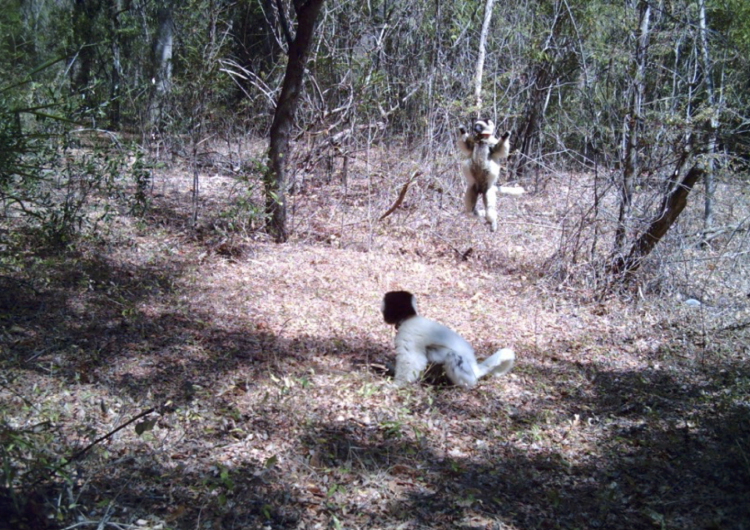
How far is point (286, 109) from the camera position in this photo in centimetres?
953

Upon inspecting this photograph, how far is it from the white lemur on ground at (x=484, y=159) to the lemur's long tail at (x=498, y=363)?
269cm

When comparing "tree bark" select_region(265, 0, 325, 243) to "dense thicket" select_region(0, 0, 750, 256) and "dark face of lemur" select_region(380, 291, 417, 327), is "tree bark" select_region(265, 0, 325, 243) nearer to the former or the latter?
"dense thicket" select_region(0, 0, 750, 256)

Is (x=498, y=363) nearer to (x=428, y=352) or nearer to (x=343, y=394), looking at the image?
(x=428, y=352)

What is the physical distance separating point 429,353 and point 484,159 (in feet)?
10.3

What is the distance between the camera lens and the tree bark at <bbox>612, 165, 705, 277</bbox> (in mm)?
8025

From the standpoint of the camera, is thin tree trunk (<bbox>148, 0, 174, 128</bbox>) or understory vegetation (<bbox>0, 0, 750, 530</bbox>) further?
thin tree trunk (<bbox>148, 0, 174, 128</bbox>)

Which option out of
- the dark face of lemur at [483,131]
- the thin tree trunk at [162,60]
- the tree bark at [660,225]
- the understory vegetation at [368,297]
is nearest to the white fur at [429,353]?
the understory vegetation at [368,297]

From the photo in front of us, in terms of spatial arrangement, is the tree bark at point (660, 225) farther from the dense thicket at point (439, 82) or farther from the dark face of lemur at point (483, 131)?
the dark face of lemur at point (483, 131)

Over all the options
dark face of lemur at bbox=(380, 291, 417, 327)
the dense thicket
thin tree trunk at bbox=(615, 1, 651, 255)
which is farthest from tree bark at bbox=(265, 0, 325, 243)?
thin tree trunk at bbox=(615, 1, 651, 255)

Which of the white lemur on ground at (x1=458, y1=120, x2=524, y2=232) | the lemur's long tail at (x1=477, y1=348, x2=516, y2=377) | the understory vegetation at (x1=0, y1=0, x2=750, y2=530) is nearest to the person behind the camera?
the understory vegetation at (x1=0, y1=0, x2=750, y2=530)

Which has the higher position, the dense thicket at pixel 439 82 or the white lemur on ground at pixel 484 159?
the dense thicket at pixel 439 82

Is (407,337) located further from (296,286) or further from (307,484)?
(296,286)

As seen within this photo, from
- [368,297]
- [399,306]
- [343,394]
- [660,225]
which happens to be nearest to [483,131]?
[368,297]

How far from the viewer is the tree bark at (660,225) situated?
26.3ft
